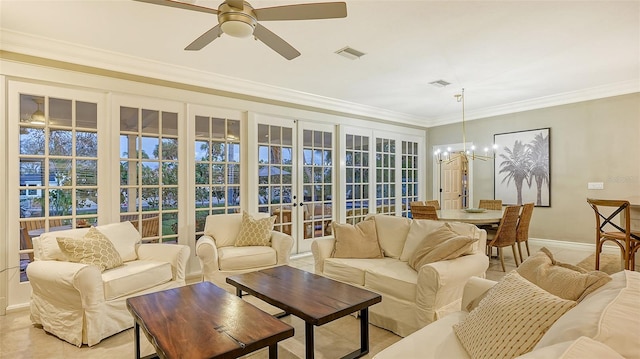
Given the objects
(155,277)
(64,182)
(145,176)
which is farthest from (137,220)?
(155,277)

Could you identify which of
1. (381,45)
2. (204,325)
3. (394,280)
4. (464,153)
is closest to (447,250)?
(394,280)

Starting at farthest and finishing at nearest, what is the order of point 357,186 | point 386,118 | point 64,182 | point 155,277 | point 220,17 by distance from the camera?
point 386,118 < point 357,186 < point 64,182 < point 155,277 < point 220,17

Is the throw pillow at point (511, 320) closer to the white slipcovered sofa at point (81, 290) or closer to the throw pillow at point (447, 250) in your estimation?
the throw pillow at point (447, 250)

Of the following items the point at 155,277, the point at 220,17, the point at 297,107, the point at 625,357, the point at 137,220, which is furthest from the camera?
the point at 297,107

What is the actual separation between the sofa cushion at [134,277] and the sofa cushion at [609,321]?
9.61 feet

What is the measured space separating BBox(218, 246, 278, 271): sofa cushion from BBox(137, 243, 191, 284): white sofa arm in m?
0.39

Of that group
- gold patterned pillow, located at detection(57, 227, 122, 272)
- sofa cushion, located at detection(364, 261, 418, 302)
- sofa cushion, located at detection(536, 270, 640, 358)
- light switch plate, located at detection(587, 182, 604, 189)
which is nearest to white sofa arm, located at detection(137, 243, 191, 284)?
gold patterned pillow, located at detection(57, 227, 122, 272)

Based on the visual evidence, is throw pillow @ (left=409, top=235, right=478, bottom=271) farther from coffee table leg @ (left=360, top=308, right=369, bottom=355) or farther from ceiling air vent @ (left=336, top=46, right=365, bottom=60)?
ceiling air vent @ (left=336, top=46, right=365, bottom=60)

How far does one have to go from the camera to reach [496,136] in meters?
6.38

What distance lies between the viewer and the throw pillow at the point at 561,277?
1.33 m

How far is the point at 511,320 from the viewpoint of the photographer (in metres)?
1.30

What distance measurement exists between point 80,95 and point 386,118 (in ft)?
16.4

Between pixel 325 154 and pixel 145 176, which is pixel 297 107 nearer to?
pixel 325 154

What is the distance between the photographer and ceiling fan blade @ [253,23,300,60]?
7.37 feet
